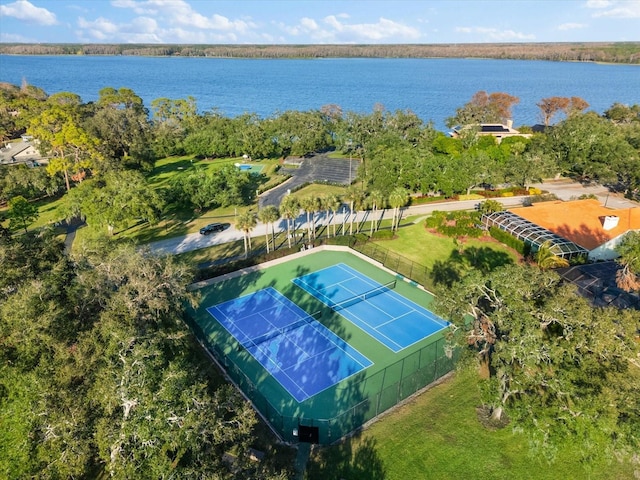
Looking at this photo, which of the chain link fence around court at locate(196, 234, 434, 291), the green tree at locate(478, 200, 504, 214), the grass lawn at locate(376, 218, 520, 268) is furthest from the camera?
the green tree at locate(478, 200, 504, 214)

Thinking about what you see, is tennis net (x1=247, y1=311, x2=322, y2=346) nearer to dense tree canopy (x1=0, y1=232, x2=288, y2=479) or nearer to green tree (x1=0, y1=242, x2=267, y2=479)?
dense tree canopy (x1=0, y1=232, x2=288, y2=479)

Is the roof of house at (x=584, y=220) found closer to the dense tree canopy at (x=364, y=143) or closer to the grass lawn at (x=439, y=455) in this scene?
the dense tree canopy at (x=364, y=143)

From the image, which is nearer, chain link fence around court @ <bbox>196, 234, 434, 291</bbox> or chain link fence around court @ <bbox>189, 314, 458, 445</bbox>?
chain link fence around court @ <bbox>189, 314, 458, 445</bbox>

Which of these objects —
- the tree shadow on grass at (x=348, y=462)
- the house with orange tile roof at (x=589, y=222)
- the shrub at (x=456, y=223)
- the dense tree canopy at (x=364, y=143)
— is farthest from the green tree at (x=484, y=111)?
the tree shadow on grass at (x=348, y=462)

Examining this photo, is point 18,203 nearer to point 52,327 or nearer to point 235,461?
point 52,327

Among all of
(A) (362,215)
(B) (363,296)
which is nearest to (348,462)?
(B) (363,296)

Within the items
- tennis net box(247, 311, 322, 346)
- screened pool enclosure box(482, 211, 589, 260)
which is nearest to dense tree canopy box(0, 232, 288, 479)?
tennis net box(247, 311, 322, 346)
